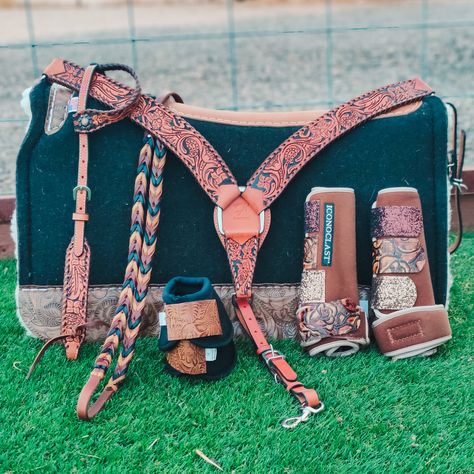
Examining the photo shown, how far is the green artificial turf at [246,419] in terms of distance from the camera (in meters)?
1.45

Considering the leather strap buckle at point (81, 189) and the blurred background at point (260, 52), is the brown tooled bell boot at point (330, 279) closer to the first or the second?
the leather strap buckle at point (81, 189)

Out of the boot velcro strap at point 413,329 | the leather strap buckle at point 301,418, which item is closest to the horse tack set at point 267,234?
the boot velcro strap at point 413,329

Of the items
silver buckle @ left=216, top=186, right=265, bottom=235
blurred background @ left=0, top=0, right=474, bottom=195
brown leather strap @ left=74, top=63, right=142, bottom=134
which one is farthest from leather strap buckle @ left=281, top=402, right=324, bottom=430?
blurred background @ left=0, top=0, right=474, bottom=195

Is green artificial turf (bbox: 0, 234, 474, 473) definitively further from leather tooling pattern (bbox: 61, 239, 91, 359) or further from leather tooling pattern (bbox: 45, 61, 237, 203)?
leather tooling pattern (bbox: 45, 61, 237, 203)

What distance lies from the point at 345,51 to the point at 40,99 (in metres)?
5.43

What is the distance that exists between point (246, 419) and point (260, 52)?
5.91 m

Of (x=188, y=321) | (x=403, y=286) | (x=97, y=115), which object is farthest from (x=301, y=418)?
(x=97, y=115)

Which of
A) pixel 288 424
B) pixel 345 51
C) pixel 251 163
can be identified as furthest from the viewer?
pixel 345 51

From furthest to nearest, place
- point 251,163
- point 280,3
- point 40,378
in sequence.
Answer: point 280,3 → point 251,163 → point 40,378

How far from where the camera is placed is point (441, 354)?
1815 mm

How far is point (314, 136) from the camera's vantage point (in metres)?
1.82

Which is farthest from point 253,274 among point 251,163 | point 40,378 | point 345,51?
point 345,51

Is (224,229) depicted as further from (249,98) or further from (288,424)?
(249,98)

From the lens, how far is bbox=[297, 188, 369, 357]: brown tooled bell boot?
1771mm
